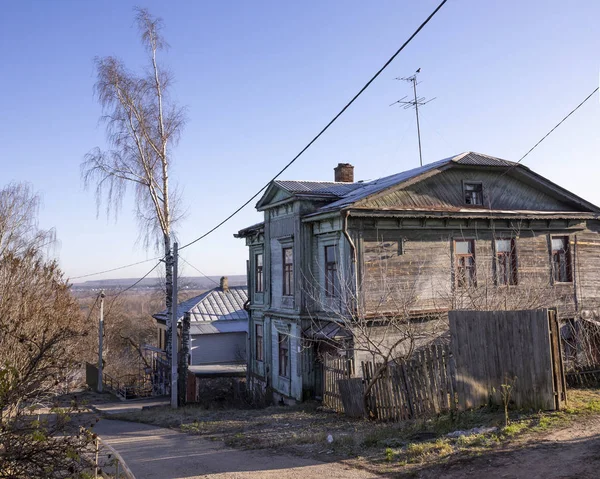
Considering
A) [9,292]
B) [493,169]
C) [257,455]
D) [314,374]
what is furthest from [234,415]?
[493,169]

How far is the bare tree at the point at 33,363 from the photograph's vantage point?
17.4 ft

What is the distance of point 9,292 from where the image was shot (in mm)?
13633

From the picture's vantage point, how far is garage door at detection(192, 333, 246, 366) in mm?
31391

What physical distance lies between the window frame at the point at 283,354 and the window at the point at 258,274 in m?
3.32

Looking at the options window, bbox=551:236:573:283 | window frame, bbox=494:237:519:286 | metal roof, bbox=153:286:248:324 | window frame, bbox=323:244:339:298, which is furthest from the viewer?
metal roof, bbox=153:286:248:324

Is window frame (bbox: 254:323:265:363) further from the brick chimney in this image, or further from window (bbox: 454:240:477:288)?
window (bbox: 454:240:477:288)

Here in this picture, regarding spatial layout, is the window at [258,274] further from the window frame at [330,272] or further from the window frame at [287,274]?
the window frame at [330,272]

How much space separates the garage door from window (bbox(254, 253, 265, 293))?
932 cm

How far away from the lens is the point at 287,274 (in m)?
19.8

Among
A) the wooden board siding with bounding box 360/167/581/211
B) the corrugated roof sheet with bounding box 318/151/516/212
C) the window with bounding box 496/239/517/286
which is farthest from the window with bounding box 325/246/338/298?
the window with bounding box 496/239/517/286

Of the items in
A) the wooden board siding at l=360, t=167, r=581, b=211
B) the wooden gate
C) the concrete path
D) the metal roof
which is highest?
the wooden board siding at l=360, t=167, r=581, b=211

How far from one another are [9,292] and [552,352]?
12798 mm

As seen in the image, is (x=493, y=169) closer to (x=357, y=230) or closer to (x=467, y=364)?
(x=357, y=230)

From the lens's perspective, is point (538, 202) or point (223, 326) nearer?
point (538, 202)
